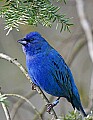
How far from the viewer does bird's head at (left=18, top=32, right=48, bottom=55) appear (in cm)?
201

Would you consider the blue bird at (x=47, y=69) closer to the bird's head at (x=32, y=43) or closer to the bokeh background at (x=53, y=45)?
the bird's head at (x=32, y=43)

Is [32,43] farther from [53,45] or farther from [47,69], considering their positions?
[53,45]

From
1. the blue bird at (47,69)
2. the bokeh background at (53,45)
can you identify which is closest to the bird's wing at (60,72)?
the blue bird at (47,69)

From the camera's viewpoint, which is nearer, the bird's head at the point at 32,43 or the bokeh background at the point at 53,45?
the bird's head at the point at 32,43

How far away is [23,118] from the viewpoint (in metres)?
3.66

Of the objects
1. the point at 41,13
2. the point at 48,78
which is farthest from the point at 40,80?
the point at 41,13

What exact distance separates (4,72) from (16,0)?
2.75 metres

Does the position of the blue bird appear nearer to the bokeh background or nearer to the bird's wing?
the bird's wing

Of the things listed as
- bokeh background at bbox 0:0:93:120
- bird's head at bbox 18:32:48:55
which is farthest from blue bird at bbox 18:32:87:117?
bokeh background at bbox 0:0:93:120

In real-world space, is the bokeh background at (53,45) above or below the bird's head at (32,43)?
below

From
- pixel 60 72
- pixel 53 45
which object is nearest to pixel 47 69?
pixel 60 72

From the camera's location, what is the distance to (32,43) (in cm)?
206

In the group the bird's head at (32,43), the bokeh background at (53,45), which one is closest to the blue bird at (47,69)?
the bird's head at (32,43)

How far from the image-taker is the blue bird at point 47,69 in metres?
2.04
